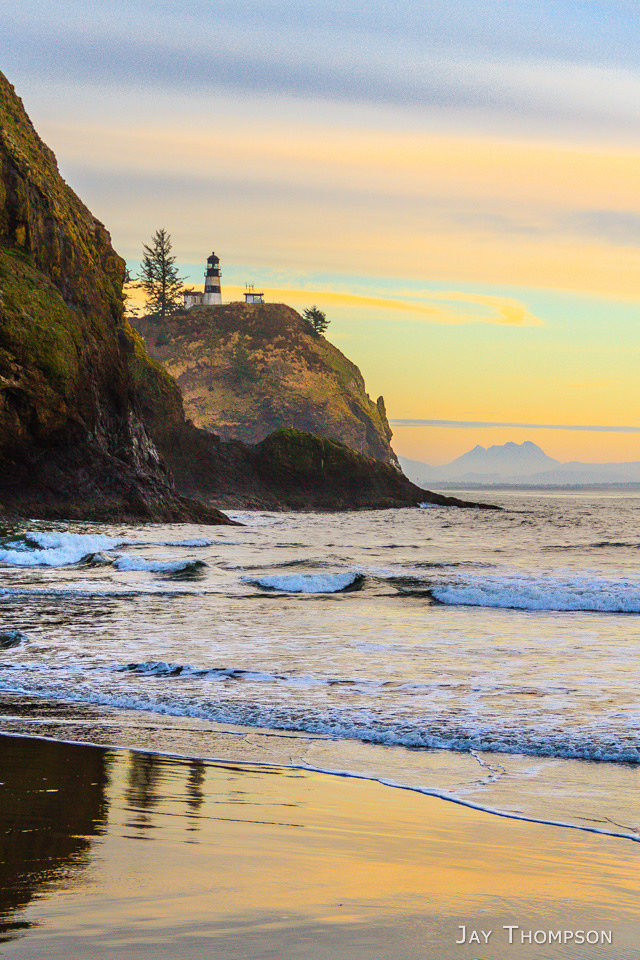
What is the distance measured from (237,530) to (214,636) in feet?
83.9

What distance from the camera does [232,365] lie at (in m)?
127

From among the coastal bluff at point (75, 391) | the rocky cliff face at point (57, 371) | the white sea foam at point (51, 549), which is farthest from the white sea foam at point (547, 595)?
the rocky cliff face at point (57, 371)

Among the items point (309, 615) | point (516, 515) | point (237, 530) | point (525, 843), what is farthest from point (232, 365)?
point (525, 843)

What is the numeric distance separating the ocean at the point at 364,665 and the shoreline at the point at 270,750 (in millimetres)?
27

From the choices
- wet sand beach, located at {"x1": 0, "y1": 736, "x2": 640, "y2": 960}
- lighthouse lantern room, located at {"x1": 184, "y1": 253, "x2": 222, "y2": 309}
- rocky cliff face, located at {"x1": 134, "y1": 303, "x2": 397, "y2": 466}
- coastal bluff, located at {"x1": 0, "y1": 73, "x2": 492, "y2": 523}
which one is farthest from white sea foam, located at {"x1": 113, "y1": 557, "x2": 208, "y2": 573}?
lighthouse lantern room, located at {"x1": 184, "y1": 253, "x2": 222, "y2": 309}

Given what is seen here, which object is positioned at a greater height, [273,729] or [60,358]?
[60,358]

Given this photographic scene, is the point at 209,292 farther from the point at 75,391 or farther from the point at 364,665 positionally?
the point at 364,665

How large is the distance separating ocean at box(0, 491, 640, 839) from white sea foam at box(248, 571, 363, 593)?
50mm

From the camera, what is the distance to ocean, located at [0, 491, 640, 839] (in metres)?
5.75

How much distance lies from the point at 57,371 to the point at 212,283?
367 feet

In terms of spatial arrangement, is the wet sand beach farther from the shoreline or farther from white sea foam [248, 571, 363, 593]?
white sea foam [248, 571, 363, 593]

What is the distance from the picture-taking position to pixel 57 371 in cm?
3347

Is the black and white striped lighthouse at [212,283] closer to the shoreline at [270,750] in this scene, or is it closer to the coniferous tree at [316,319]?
the coniferous tree at [316,319]

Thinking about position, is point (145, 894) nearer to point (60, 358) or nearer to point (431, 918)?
point (431, 918)
